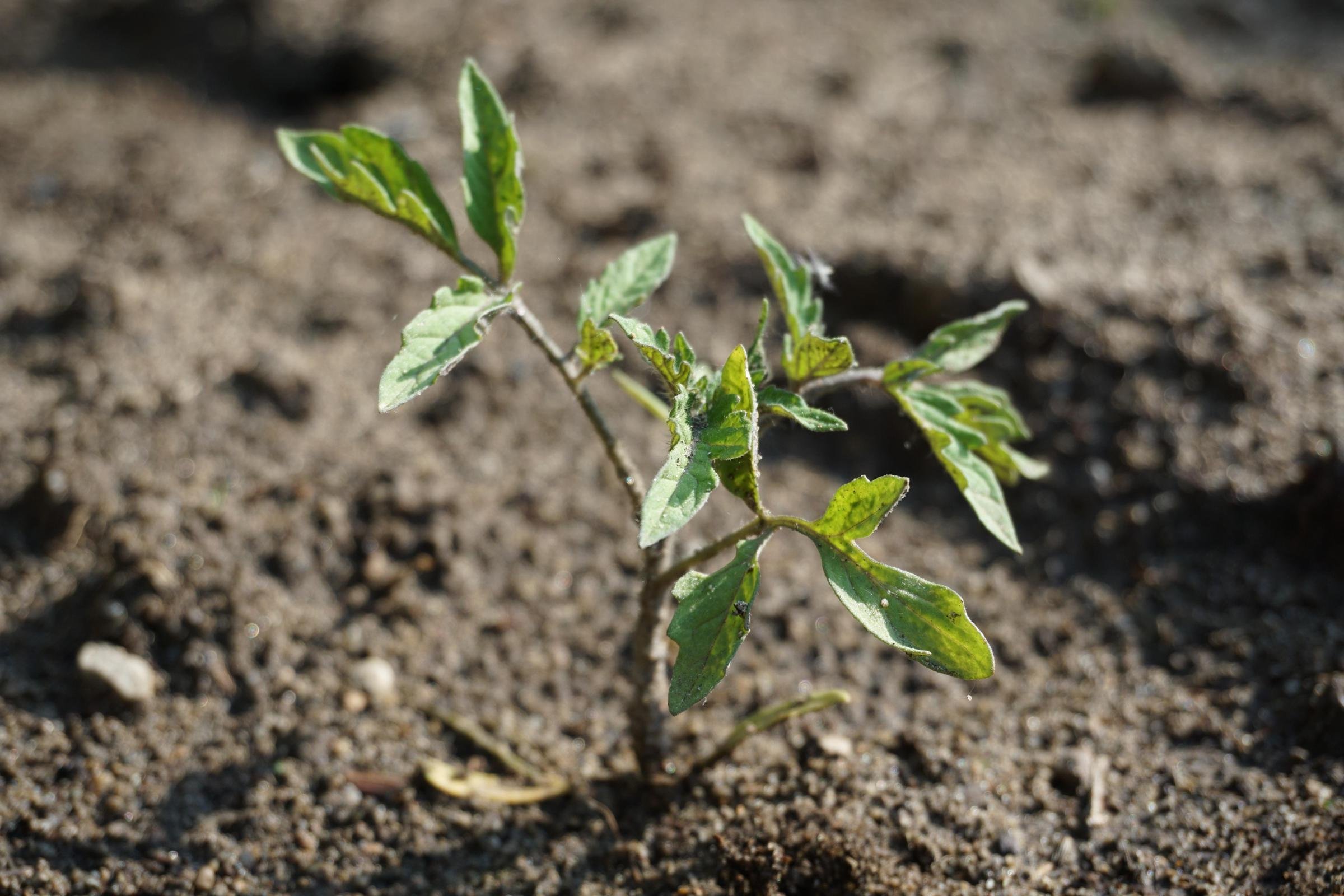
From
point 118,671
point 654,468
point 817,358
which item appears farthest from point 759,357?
point 118,671

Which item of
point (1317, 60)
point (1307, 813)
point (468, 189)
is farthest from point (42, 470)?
point (1317, 60)

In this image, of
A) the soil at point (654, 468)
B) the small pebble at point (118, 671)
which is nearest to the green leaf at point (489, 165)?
the soil at point (654, 468)

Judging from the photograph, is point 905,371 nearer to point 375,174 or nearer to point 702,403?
point 702,403

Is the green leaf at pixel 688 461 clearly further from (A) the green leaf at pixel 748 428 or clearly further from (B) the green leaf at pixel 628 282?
(B) the green leaf at pixel 628 282

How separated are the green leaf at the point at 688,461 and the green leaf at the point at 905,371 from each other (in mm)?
339

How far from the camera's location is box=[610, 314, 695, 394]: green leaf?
1293 millimetres

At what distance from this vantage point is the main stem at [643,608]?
1477mm

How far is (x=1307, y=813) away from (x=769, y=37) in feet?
9.99

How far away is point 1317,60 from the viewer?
361cm

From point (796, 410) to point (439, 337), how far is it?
0.49m

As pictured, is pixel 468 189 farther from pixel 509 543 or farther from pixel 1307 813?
pixel 1307 813

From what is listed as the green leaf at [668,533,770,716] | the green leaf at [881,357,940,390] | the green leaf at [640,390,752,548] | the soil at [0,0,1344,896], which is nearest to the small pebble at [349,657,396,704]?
the soil at [0,0,1344,896]

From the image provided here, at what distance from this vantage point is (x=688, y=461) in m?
1.24

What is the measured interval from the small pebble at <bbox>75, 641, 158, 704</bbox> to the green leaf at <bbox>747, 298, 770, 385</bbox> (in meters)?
1.32
